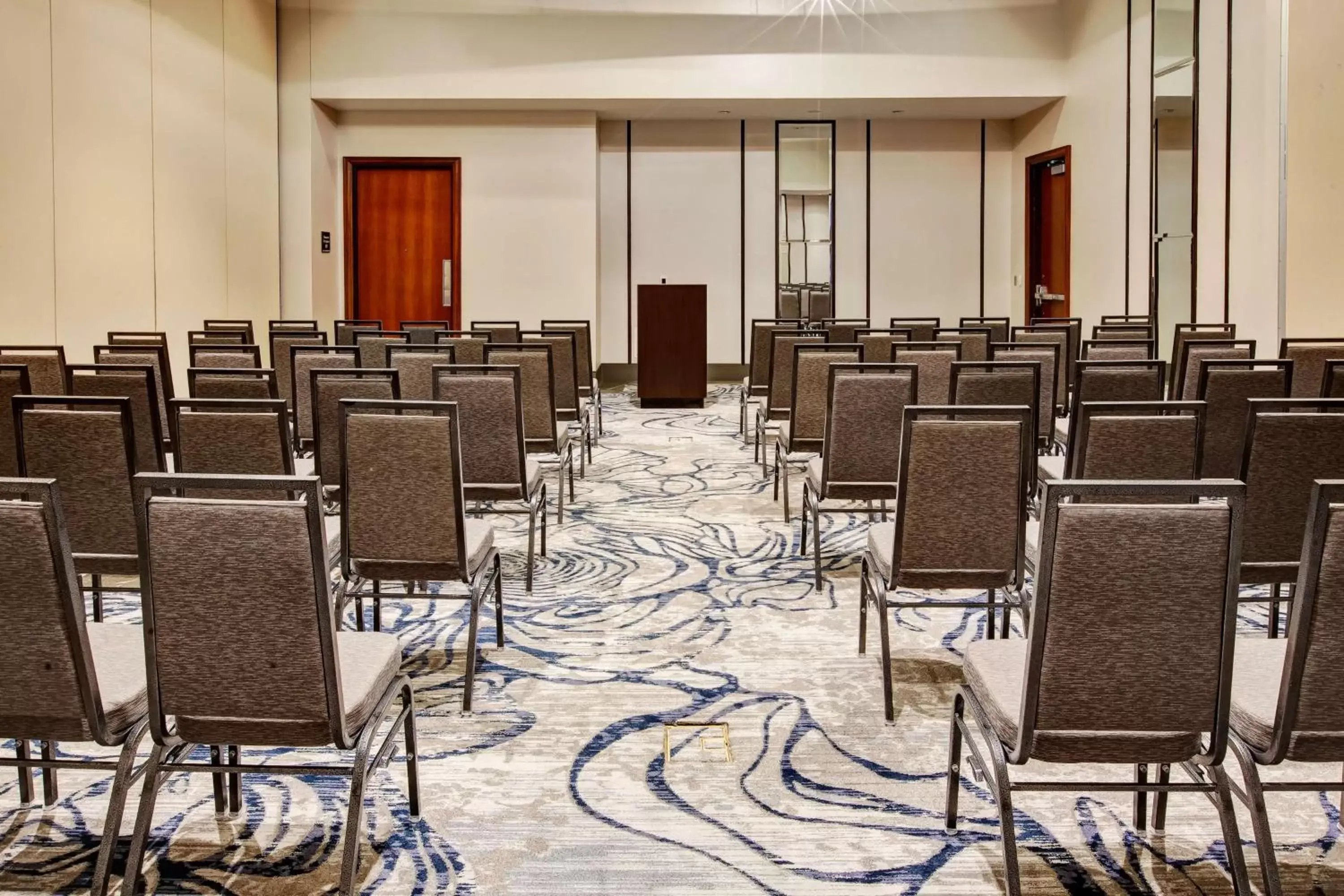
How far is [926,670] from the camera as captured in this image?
3.62 meters

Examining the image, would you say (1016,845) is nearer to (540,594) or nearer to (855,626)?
(855,626)

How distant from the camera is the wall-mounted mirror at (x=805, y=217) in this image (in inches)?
539

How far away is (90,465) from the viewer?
3205mm

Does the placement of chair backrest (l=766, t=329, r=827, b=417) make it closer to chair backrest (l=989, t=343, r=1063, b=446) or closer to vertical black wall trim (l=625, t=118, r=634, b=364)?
chair backrest (l=989, t=343, r=1063, b=446)

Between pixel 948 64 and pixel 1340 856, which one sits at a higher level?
pixel 948 64

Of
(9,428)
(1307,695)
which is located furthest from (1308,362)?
(9,428)

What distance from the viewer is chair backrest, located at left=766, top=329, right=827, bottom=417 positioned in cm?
651

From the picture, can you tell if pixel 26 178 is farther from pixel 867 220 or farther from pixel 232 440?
pixel 867 220

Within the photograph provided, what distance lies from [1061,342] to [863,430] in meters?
3.24

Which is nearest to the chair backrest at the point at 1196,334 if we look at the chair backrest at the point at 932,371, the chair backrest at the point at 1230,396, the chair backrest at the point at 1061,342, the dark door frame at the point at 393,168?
the chair backrest at the point at 1061,342

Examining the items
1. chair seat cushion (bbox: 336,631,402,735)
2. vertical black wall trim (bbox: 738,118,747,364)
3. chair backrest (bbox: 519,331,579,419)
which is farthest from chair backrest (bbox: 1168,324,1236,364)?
vertical black wall trim (bbox: 738,118,747,364)

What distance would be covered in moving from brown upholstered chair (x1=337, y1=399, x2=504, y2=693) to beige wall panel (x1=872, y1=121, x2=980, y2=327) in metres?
11.3

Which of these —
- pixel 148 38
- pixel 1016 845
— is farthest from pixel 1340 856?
pixel 148 38

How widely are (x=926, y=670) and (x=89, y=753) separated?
8.13 ft
